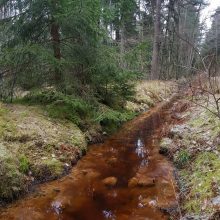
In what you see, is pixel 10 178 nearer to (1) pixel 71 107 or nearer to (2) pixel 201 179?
(2) pixel 201 179

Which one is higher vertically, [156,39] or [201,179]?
[156,39]

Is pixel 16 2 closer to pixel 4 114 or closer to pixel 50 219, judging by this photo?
pixel 4 114

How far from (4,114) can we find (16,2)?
3794 mm

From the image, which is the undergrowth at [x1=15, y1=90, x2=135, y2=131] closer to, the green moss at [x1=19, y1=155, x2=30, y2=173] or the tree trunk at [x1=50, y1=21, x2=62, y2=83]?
the tree trunk at [x1=50, y1=21, x2=62, y2=83]

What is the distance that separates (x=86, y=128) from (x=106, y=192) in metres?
3.58

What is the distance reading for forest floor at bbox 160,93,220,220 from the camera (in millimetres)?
4445

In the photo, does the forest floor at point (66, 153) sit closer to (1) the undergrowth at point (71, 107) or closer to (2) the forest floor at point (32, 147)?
(2) the forest floor at point (32, 147)

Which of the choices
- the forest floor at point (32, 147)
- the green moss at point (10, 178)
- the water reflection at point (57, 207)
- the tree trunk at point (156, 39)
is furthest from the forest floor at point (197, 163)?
the tree trunk at point (156, 39)

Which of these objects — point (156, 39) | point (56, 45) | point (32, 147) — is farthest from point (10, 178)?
point (156, 39)

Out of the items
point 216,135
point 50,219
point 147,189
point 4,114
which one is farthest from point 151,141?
point 50,219

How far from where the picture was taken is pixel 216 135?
6.62 m

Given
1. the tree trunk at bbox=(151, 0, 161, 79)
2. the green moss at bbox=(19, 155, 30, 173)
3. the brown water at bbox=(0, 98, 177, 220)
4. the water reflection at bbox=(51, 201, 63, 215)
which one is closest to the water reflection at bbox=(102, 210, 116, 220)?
the brown water at bbox=(0, 98, 177, 220)

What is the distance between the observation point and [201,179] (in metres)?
5.27

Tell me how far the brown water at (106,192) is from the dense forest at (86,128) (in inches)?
0.8
